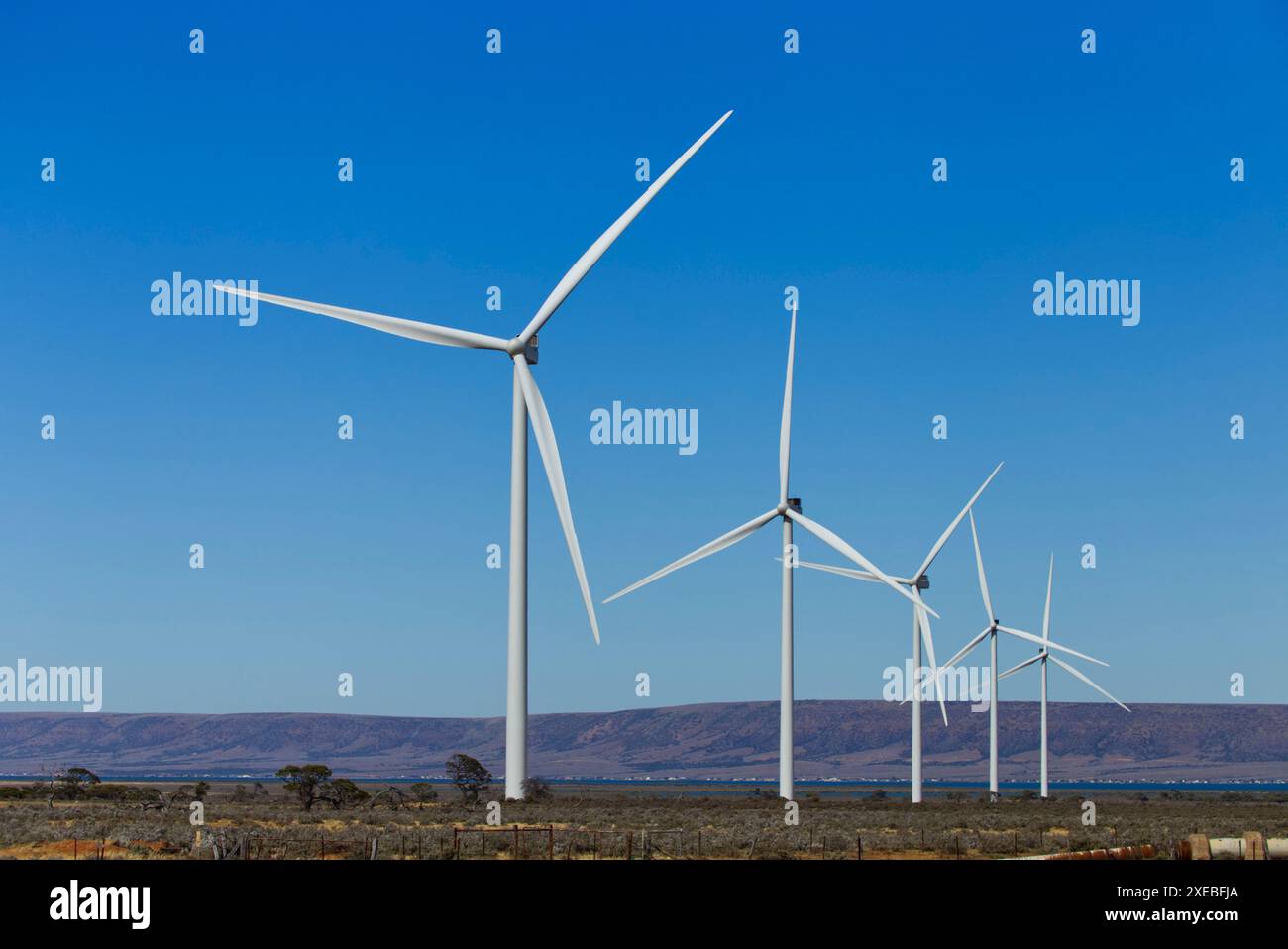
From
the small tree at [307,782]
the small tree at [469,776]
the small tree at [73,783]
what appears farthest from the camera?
the small tree at [73,783]

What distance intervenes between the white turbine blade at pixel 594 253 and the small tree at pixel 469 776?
36.4m

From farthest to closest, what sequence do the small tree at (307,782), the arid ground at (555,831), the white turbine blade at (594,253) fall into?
the small tree at (307,782) → the white turbine blade at (594,253) → the arid ground at (555,831)

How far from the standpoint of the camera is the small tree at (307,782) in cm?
7911

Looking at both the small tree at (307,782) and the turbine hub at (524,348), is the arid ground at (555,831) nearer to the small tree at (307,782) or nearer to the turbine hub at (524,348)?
the small tree at (307,782)

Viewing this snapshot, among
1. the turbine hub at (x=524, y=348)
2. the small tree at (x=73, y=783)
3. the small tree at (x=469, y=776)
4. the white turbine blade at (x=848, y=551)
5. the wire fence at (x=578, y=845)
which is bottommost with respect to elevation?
the small tree at (x=73, y=783)

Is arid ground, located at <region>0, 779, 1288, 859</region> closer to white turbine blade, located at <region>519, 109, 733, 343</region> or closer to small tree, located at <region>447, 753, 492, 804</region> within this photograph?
small tree, located at <region>447, 753, 492, 804</region>

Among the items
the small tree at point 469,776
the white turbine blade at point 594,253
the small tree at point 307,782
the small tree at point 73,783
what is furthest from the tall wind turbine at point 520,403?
the small tree at point 73,783
